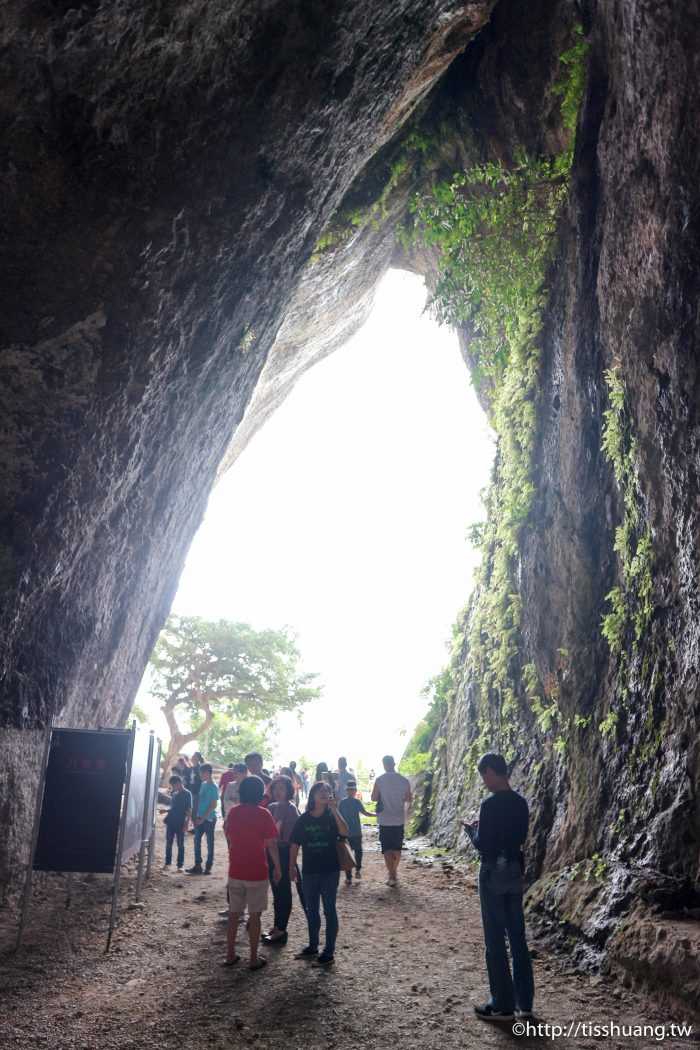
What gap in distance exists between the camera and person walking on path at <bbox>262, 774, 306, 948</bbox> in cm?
713

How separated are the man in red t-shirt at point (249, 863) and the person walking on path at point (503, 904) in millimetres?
2089

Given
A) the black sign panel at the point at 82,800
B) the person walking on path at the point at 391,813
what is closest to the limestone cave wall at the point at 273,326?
the black sign panel at the point at 82,800

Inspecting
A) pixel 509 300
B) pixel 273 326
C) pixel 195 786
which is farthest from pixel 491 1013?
pixel 509 300

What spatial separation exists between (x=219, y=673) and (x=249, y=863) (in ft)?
93.0

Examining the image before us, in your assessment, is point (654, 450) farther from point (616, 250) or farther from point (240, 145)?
point (240, 145)

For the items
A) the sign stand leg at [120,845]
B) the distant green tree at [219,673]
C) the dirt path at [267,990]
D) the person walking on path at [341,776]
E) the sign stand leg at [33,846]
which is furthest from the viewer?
the distant green tree at [219,673]

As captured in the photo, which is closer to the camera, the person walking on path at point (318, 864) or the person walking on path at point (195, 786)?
the person walking on path at point (318, 864)

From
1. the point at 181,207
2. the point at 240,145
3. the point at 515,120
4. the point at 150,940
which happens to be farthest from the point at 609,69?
the point at 150,940

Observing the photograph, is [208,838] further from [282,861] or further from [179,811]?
[282,861]

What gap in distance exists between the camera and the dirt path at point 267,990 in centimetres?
471

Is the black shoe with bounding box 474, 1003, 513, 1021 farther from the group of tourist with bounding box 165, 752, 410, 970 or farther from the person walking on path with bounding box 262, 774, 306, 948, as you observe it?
the person walking on path with bounding box 262, 774, 306, 948

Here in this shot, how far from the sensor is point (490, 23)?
12.8 metres

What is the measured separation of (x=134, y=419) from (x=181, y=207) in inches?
96.4

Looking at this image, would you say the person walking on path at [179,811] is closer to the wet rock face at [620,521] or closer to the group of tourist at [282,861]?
the group of tourist at [282,861]
